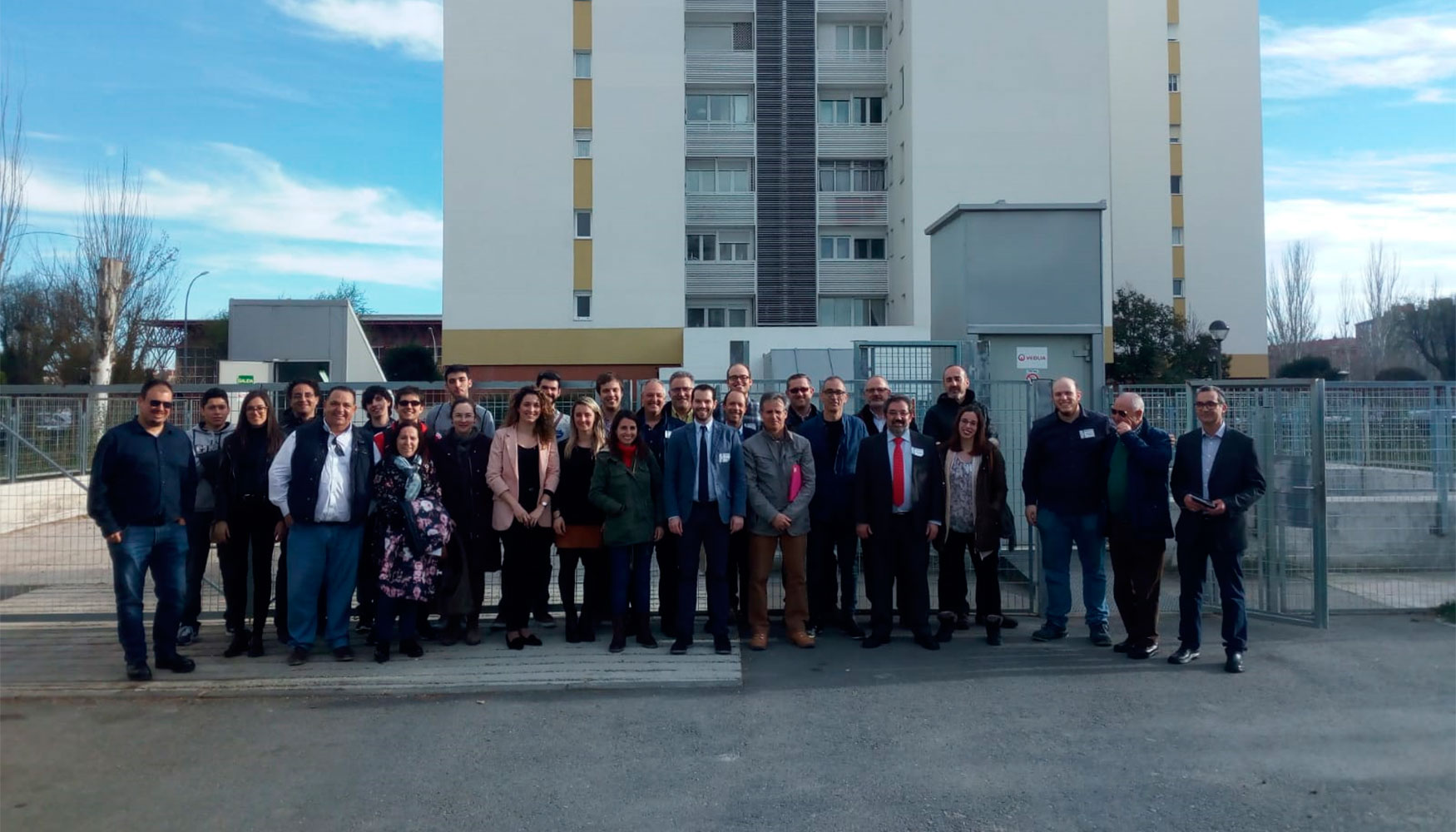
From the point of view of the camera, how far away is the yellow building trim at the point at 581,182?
120 feet

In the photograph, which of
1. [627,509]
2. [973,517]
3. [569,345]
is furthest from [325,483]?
[569,345]

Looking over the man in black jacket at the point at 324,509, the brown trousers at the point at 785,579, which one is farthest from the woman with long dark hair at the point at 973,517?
the man in black jacket at the point at 324,509

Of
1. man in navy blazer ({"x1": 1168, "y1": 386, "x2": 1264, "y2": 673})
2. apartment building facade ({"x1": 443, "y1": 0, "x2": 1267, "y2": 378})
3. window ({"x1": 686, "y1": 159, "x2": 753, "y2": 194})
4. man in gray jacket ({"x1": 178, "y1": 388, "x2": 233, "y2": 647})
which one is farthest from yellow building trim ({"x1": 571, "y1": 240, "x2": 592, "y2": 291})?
man in navy blazer ({"x1": 1168, "y1": 386, "x2": 1264, "y2": 673})

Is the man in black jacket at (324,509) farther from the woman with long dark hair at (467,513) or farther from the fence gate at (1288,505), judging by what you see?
the fence gate at (1288,505)

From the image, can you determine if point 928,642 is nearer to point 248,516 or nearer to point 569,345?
point 248,516

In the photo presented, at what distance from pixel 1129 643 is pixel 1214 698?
3.53ft

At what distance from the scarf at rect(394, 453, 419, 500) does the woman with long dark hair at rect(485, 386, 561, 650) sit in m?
0.52

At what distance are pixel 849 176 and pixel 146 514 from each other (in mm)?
36618

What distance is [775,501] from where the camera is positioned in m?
7.45

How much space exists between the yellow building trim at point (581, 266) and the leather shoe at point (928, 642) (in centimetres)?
3066

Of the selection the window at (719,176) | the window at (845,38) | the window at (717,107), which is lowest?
the window at (719,176)

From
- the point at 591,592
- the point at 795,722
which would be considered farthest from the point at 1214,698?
the point at 591,592

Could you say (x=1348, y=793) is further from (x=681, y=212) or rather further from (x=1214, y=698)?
(x=681, y=212)

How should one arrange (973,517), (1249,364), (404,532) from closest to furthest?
(404,532) → (973,517) → (1249,364)
